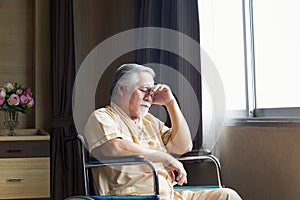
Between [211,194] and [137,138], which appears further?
[137,138]

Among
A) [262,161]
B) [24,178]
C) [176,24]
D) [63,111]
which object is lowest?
[24,178]

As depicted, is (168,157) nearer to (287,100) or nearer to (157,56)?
(287,100)

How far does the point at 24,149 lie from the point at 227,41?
153cm

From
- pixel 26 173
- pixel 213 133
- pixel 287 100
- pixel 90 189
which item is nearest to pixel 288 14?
pixel 287 100

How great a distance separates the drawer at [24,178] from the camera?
3373 millimetres

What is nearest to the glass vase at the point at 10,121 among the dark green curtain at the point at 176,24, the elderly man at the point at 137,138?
the dark green curtain at the point at 176,24

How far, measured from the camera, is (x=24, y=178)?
3.40 metres

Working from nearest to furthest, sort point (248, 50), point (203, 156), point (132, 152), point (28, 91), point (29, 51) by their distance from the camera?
point (132, 152) → point (203, 156) → point (248, 50) → point (28, 91) → point (29, 51)

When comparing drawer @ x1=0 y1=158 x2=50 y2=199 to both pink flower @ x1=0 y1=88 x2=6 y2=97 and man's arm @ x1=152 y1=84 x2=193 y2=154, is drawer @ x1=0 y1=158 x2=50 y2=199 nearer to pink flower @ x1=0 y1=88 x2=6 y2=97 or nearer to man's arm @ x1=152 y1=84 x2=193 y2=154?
pink flower @ x1=0 y1=88 x2=6 y2=97

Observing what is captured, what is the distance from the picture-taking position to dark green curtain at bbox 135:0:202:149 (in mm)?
2949

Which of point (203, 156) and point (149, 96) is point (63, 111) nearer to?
point (149, 96)

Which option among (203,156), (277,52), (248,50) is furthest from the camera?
(248,50)

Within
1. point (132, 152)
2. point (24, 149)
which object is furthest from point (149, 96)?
point (24, 149)

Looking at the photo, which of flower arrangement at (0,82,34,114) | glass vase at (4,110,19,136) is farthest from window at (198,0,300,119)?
glass vase at (4,110,19,136)
